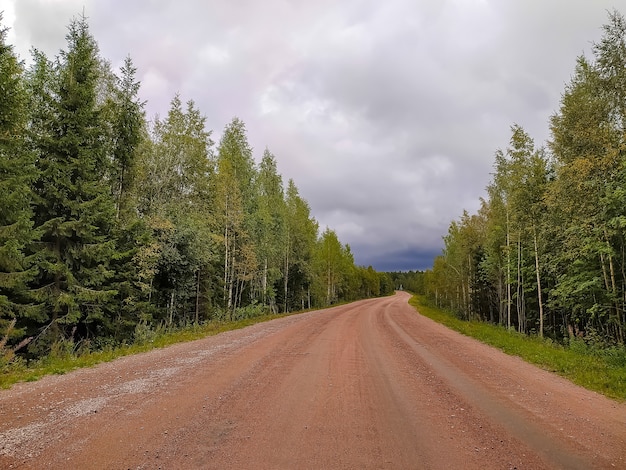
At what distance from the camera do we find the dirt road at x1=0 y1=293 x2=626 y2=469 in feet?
13.3

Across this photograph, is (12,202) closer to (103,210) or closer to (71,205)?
(71,205)

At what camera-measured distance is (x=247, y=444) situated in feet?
14.3

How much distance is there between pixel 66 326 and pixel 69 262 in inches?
95.2

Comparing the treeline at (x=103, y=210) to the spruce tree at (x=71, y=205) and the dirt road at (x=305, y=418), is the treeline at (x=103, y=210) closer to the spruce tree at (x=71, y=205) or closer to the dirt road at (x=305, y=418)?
the spruce tree at (x=71, y=205)

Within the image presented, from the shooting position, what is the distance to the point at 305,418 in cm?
527

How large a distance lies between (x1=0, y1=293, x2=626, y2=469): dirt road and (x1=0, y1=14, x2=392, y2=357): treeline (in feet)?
15.0

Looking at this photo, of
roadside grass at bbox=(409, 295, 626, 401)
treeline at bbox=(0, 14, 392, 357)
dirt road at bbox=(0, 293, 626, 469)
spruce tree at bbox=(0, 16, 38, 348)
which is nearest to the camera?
dirt road at bbox=(0, 293, 626, 469)

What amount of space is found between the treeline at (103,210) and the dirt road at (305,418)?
456cm

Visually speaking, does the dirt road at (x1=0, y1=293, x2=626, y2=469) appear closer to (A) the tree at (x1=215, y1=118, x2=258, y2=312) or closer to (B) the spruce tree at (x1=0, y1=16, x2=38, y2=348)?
(B) the spruce tree at (x1=0, y1=16, x2=38, y2=348)

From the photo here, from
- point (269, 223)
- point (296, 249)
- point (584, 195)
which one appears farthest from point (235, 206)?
point (584, 195)

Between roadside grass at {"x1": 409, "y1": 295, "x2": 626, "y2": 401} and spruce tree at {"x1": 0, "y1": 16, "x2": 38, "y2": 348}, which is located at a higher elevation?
spruce tree at {"x1": 0, "y1": 16, "x2": 38, "y2": 348}

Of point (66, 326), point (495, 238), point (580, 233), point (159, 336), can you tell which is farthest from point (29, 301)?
point (495, 238)

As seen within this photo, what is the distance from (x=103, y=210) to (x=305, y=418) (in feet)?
43.1

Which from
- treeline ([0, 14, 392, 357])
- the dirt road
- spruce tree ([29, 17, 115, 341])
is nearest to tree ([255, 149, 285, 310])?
treeline ([0, 14, 392, 357])
